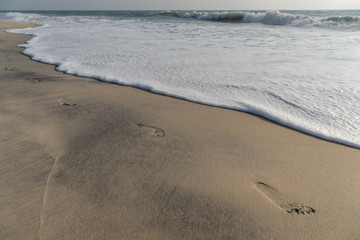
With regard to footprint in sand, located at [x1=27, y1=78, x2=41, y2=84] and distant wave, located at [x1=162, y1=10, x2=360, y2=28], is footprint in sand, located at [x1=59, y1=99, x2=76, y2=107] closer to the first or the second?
footprint in sand, located at [x1=27, y1=78, x2=41, y2=84]

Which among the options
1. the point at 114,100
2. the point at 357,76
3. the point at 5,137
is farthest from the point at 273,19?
the point at 5,137

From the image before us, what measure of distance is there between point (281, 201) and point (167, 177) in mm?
731

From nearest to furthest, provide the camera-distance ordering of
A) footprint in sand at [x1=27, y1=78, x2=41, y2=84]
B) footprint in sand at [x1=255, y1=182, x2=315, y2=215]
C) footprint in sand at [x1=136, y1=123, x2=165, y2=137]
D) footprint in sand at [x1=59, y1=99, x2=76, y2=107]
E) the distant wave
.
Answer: footprint in sand at [x1=255, y1=182, x2=315, y2=215] → footprint in sand at [x1=136, y1=123, x2=165, y2=137] → footprint in sand at [x1=59, y1=99, x2=76, y2=107] → footprint in sand at [x1=27, y1=78, x2=41, y2=84] → the distant wave

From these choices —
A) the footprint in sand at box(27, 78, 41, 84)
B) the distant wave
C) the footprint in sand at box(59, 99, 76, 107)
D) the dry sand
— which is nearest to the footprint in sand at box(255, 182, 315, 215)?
the dry sand

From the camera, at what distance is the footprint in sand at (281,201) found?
1400 millimetres

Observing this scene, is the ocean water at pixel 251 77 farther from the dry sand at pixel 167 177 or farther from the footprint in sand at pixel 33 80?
the footprint in sand at pixel 33 80

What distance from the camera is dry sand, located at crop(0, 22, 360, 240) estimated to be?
126cm

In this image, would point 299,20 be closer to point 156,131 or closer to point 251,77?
point 251,77

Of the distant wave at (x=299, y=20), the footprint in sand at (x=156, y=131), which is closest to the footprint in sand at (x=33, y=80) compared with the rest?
the footprint in sand at (x=156, y=131)

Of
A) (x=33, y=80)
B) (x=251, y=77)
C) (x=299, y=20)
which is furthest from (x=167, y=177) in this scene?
(x=299, y=20)

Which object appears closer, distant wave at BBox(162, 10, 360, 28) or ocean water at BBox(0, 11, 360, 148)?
ocean water at BBox(0, 11, 360, 148)

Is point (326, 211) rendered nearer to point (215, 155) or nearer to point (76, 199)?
point (215, 155)

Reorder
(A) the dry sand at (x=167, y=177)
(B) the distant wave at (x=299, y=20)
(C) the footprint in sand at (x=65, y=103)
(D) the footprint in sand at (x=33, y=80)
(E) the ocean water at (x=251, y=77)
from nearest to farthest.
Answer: (A) the dry sand at (x=167, y=177) → (E) the ocean water at (x=251, y=77) → (C) the footprint in sand at (x=65, y=103) → (D) the footprint in sand at (x=33, y=80) → (B) the distant wave at (x=299, y=20)

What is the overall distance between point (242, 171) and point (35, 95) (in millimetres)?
2748
